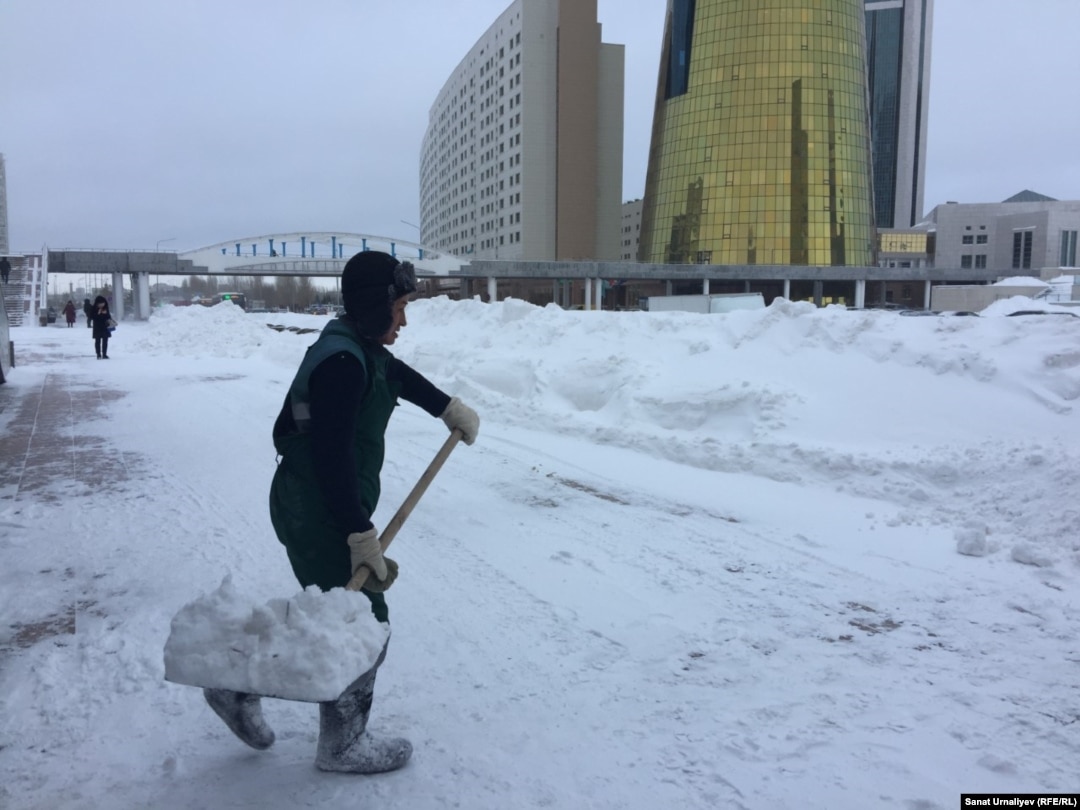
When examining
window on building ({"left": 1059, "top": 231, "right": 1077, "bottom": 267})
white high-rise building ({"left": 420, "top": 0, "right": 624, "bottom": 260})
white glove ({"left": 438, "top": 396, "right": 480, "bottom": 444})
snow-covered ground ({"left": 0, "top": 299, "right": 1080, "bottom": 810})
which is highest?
white high-rise building ({"left": 420, "top": 0, "right": 624, "bottom": 260})

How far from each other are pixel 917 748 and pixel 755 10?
75.5 m

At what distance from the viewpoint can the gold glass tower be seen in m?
66.1

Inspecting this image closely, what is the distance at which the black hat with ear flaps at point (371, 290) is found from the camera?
2.66 metres

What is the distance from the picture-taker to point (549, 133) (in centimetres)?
8850

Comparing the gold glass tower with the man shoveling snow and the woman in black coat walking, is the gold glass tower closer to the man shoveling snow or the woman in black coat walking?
the woman in black coat walking

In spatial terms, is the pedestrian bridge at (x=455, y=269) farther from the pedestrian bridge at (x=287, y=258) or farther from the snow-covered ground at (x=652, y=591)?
the snow-covered ground at (x=652, y=591)

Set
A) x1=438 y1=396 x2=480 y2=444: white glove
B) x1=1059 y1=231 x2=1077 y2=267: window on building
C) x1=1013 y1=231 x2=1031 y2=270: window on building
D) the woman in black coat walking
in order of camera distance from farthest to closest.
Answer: x1=1013 y1=231 x2=1031 y2=270: window on building → x1=1059 y1=231 x2=1077 y2=267: window on building → the woman in black coat walking → x1=438 y1=396 x2=480 y2=444: white glove

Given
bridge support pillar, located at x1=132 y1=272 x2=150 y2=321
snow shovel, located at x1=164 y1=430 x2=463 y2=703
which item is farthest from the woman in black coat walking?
bridge support pillar, located at x1=132 y1=272 x2=150 y2=321

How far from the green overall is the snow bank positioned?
0.62ft

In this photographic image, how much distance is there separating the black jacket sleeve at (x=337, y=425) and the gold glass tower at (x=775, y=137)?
68360 mm

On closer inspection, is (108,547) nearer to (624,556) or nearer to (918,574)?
(624,556)

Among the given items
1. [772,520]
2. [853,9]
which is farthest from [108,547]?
[853,9]

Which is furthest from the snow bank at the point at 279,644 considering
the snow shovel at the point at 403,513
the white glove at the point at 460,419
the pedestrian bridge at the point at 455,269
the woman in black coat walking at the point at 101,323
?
the pedestrian bridge at the point at 455,269

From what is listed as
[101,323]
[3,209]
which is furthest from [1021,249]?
[3,209]
